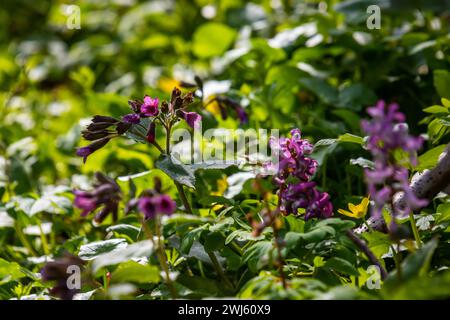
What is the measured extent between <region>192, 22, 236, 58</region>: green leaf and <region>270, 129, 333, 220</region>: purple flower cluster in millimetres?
1782

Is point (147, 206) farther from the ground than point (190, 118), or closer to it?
closer to it

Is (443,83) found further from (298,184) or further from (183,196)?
(183,196)

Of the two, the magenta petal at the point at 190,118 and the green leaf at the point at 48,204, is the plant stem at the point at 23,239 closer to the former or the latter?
the green leaf at the point at 48,204

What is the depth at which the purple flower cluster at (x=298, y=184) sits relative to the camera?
1.40 meters

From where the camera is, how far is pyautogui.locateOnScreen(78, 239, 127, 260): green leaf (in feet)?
5.00

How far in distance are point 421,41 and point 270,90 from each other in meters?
0.66

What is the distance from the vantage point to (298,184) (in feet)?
4.72

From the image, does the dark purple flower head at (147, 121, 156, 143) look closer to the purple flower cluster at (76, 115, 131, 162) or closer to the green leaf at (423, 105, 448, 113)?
the purple flower cluster at (76, 115, 131, 162)

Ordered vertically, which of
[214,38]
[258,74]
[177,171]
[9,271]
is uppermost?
[214,38]

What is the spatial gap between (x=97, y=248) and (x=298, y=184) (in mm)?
498

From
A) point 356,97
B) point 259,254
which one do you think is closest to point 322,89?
point 356,97

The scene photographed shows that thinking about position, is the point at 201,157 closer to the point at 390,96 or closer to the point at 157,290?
the point at 157,290

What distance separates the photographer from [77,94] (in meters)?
4.31

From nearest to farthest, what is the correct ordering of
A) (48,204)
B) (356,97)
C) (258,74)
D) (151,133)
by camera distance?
1. (151,133)
2. (48,204)
3. (356,97)
4. (258,74)
